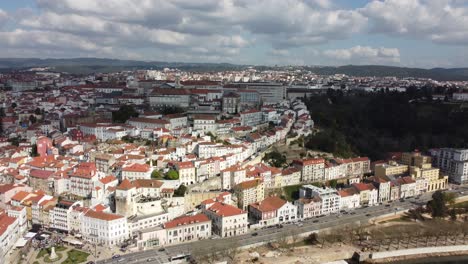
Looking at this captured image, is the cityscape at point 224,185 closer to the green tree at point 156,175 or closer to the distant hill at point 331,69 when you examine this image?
the green tree at point 156,175

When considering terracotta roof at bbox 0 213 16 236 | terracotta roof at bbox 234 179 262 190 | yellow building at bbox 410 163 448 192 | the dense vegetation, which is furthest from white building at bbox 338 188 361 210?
terracotta roof at bbox 0 213 16 236

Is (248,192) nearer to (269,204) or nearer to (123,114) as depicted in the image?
(269,204)

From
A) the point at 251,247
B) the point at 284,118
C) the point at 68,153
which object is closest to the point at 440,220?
the point at 251,247

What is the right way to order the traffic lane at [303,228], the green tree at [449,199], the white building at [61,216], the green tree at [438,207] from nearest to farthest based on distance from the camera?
the traffic lane at [303,228]
the white building at [61,216]
the green tree at [438,207]
the green tree at [449,199]

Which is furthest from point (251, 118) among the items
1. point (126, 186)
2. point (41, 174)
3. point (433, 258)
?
point (433, 258)

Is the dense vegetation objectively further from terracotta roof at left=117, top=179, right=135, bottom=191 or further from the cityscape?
terracotta roof at left=117, top=179, right=135, bottom=191

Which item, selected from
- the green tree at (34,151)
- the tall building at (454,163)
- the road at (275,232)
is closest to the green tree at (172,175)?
the road at (275,232)
